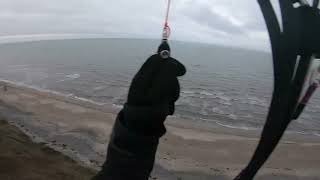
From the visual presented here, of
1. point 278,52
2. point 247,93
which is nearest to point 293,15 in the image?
point 278,52

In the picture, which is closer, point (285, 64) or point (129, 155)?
Answer: point (285, 64)

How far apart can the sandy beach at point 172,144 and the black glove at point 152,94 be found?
44.1 ft

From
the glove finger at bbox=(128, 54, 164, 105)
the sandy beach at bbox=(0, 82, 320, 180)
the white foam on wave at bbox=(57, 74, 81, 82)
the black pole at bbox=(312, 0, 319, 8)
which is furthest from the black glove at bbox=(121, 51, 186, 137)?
the white foam on wave at bbox=(57, 74, 81, 82)

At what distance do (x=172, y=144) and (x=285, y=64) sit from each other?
27.2m

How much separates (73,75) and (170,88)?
7350 centimetres

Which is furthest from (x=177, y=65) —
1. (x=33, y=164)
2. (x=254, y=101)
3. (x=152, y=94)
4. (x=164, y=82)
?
(x=254, y=101)

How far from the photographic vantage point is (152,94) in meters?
2.83

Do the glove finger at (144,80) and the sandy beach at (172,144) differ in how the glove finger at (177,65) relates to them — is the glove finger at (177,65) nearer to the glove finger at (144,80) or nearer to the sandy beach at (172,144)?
the glove finger at (144,80)

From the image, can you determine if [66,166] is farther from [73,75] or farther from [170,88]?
[73,75]

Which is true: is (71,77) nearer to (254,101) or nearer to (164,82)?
(254,101)

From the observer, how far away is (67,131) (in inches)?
1210

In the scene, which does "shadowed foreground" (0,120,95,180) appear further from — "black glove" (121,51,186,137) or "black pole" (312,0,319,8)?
"black pole" (312,0,319,8)

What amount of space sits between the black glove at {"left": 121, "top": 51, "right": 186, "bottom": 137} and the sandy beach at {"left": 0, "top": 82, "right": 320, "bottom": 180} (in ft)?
44.1

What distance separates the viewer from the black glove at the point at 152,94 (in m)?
2.83
